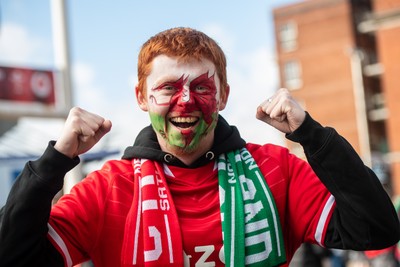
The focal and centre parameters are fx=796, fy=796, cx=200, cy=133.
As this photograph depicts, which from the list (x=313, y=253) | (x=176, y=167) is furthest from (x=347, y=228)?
(x=313, y=253)

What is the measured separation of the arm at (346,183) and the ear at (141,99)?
468mm

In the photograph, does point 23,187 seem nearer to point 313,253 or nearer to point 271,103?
point 271,103

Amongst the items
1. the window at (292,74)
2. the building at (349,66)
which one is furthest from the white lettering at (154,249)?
the window at (292,74)

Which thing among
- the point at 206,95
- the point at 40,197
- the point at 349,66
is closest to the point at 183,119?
the point at 206,95

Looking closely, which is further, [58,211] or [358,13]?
[358,13]

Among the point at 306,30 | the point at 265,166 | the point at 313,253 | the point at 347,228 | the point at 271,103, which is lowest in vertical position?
the point at 313,253

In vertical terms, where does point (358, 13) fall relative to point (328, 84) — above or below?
above

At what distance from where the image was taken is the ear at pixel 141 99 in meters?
2.82

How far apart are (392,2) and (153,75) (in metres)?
36.9

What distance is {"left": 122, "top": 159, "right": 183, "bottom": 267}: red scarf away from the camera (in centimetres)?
254

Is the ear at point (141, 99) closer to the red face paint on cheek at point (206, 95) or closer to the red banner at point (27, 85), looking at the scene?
the red face paint on cheek at point (206, 95)

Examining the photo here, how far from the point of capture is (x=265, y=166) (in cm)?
278

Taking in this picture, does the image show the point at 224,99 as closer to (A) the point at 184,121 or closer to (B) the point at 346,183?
(A) the point at 184,121

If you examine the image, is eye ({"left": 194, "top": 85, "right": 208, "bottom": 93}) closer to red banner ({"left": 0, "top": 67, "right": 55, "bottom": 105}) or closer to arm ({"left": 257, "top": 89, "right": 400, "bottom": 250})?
arm ({"left": 257, "top": 89, "right": 400, "bottom": 250})
